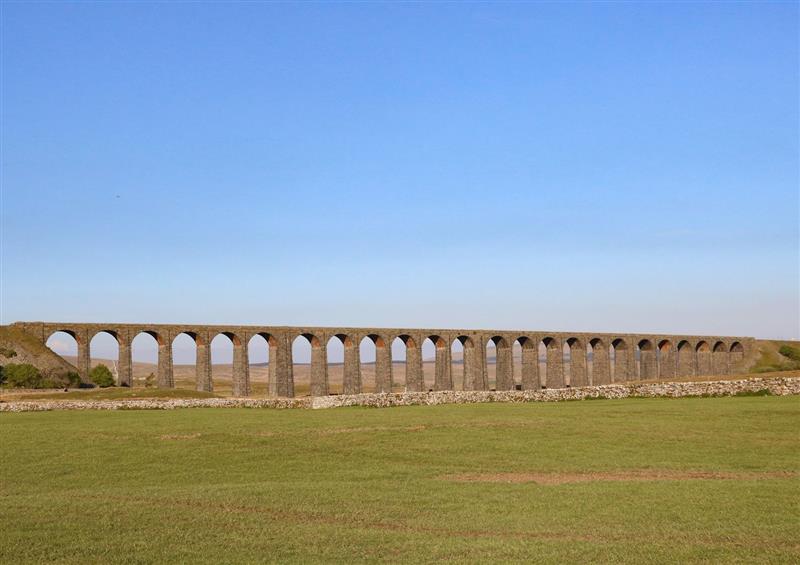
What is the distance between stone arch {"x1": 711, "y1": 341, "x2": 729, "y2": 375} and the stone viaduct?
140 millimetres

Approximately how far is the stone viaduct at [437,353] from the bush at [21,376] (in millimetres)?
3937

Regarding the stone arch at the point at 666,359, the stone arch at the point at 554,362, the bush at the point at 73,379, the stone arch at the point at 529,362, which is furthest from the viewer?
the stone arch at the point at 666,359

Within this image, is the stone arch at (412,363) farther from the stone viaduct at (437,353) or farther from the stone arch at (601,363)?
the stone arch at (601,363)

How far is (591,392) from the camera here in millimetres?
49094

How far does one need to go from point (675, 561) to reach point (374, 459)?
13.5 meters

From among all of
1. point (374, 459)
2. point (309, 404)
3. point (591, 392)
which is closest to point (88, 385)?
point (309, 404)

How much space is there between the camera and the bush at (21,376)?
59.1m

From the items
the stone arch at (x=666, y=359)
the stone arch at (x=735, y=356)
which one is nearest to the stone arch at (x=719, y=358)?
the stone arch at (x=735, y=356)

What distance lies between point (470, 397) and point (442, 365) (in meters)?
35.0

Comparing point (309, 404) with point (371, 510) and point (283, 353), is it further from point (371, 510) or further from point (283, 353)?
point (371, 510)

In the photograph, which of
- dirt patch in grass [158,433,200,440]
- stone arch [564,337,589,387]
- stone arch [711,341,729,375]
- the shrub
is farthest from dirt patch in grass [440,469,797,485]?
Result: stone arch [711,341,729,375]

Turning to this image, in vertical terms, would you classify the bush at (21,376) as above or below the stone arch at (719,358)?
above

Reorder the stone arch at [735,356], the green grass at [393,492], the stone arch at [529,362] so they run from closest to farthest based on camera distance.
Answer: the green grass at [393,492] < the stone arch at [529,362] < the stone arch at [735,356]

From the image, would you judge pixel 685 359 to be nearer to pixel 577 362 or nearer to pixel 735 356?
pixel 735 356
